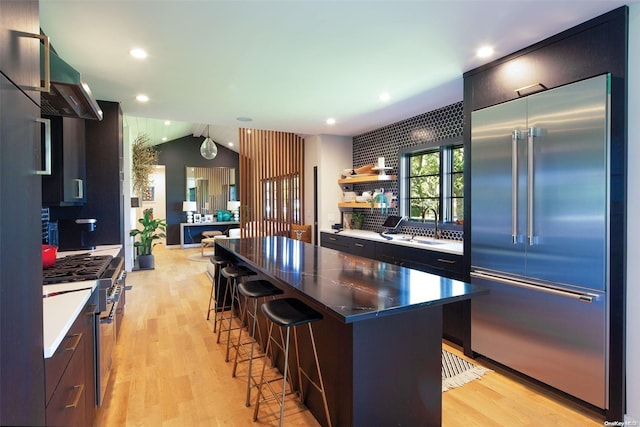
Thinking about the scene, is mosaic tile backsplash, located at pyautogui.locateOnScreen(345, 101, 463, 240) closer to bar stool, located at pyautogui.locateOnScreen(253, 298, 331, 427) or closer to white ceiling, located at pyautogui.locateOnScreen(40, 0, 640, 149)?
white ceiling, located at pyautogui.locateOnScreen(40, 0, 640, 149)

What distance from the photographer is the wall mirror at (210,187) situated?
1066cm

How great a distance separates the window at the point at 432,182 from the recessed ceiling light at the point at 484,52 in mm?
1338

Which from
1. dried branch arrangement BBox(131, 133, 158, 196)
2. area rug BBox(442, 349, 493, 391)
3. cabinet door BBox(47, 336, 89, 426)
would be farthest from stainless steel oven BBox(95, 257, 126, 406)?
dried branch arrangement BBox(131, 133, 158, 196)

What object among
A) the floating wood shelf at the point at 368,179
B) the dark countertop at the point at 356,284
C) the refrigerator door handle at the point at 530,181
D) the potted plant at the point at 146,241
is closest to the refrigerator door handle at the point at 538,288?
the refrigerator door handle at the point at 530,181

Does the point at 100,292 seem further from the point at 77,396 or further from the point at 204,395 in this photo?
the point at 204,395

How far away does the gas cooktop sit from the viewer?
6.46 feet

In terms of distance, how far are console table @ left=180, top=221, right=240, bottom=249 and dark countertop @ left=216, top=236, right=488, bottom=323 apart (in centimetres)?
776

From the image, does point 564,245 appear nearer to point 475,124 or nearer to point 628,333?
point 628,333

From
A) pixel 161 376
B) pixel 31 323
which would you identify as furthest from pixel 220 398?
pixel 31 323

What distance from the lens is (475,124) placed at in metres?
2.84

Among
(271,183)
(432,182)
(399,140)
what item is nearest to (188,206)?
(271,183)

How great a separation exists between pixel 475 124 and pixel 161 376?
325 cm

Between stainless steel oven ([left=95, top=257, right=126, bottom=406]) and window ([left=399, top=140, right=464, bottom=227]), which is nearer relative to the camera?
stainless steel oven ([left=95, top=257, right=126, bottom=406])
